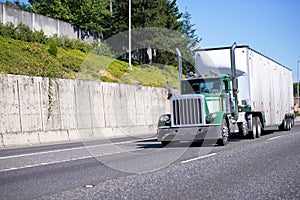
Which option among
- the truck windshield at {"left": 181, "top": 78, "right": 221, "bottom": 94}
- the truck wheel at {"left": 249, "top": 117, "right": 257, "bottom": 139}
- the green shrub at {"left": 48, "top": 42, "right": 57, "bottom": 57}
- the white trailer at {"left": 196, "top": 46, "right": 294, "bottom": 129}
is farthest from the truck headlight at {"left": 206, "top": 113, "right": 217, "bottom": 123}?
the green shrub at {"left": 48, "top": 42, "right": 57, "bottom": 57}

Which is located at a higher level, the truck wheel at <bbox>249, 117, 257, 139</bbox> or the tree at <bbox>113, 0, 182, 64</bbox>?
the tree at <bbox>113, 0, 182, 64</bbox>

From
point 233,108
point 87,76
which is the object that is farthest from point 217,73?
point 87,76

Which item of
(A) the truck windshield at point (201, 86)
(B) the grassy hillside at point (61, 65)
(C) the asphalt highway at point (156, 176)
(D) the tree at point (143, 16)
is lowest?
(C) the asphalt highway at point (156, 176)

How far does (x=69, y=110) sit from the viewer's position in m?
25.5

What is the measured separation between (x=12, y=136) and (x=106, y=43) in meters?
35.7

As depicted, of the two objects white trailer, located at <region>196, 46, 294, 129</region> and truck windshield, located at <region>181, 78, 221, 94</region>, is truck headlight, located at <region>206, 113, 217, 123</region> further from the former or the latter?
white trailer, located at <region>196, 46, 294, 129</region>

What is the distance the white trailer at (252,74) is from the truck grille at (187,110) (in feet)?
11.9

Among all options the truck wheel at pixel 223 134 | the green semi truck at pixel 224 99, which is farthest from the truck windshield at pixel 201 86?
the truck wheel at pixel 223 134

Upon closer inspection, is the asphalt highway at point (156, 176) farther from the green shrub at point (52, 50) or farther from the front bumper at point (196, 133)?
the green shrub at point (52, 50)

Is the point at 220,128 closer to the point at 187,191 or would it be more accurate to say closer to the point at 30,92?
the point at 187,191

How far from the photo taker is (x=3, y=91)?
69.1 feet

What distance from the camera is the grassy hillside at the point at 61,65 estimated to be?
2772 centimetres

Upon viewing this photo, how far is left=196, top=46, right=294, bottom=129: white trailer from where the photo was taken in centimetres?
1930

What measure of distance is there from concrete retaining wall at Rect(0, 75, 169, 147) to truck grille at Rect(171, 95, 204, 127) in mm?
7909
